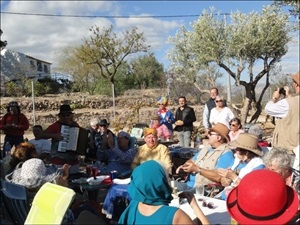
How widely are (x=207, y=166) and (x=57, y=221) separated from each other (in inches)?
102

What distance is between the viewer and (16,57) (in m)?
53.4

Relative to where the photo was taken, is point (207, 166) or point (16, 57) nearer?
point (207, 166)

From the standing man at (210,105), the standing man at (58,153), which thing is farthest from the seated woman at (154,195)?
the standing man at (210,105)

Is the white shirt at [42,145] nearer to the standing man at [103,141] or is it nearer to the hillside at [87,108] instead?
the standing man at [103,141]

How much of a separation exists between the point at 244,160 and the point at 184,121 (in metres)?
4.69

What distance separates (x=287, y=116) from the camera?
4227 mm

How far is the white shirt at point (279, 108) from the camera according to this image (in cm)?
419

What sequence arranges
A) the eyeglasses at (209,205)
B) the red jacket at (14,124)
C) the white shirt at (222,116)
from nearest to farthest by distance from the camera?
the eyeglasses at (209,205) → the white shirt at (222,116) → the red jacket at (14,124)

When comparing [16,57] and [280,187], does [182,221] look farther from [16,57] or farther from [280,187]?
[16,57]

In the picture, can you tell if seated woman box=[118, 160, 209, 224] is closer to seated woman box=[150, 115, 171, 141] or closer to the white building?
seated woman box=[150, 115, 171, 141]

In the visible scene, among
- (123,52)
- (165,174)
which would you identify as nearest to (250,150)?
(165,174)

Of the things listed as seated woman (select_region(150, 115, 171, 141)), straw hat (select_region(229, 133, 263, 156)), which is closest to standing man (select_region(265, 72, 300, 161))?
straw hat (select_region(229, 133, 263, 156))

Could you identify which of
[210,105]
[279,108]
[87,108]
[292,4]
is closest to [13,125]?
[210,105]

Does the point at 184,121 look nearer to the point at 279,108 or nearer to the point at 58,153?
the point at 58,153
